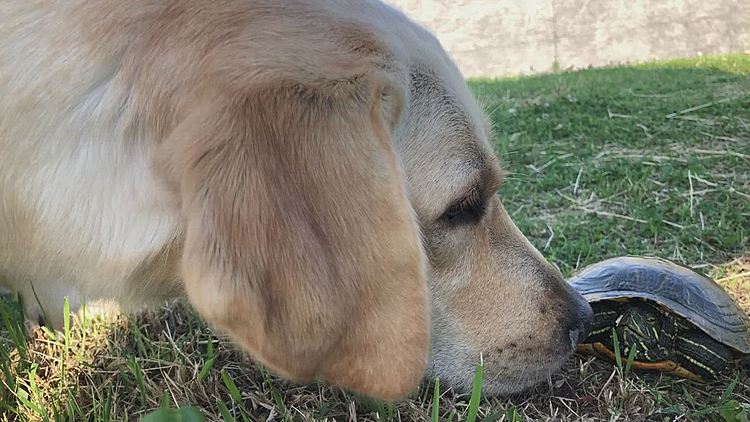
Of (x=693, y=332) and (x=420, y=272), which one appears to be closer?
(x=420, y=272)

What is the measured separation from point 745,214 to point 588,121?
1.87 m

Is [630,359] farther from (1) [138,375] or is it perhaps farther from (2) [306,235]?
(1) [138,375]

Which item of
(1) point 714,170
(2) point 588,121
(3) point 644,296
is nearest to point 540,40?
(2) point 588,121

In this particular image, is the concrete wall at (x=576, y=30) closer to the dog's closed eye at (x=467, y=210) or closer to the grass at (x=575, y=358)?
the grass at (x=575, y=358)

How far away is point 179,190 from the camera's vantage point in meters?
1.01

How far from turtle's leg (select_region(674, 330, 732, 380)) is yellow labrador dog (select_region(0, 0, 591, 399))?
0.72 meters

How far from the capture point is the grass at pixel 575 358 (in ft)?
4.73

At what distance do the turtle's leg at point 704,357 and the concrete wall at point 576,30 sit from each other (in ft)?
27.9

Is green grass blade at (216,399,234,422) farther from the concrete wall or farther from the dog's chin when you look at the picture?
the concrete wall

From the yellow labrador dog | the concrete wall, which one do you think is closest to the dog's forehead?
the yellow labrador dog

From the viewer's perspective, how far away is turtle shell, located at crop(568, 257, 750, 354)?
171 centimetres

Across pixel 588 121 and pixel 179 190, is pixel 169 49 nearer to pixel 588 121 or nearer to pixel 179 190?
pixel 179 190

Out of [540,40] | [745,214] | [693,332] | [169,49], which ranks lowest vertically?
[540,40]

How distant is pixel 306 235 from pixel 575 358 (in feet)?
3.29
